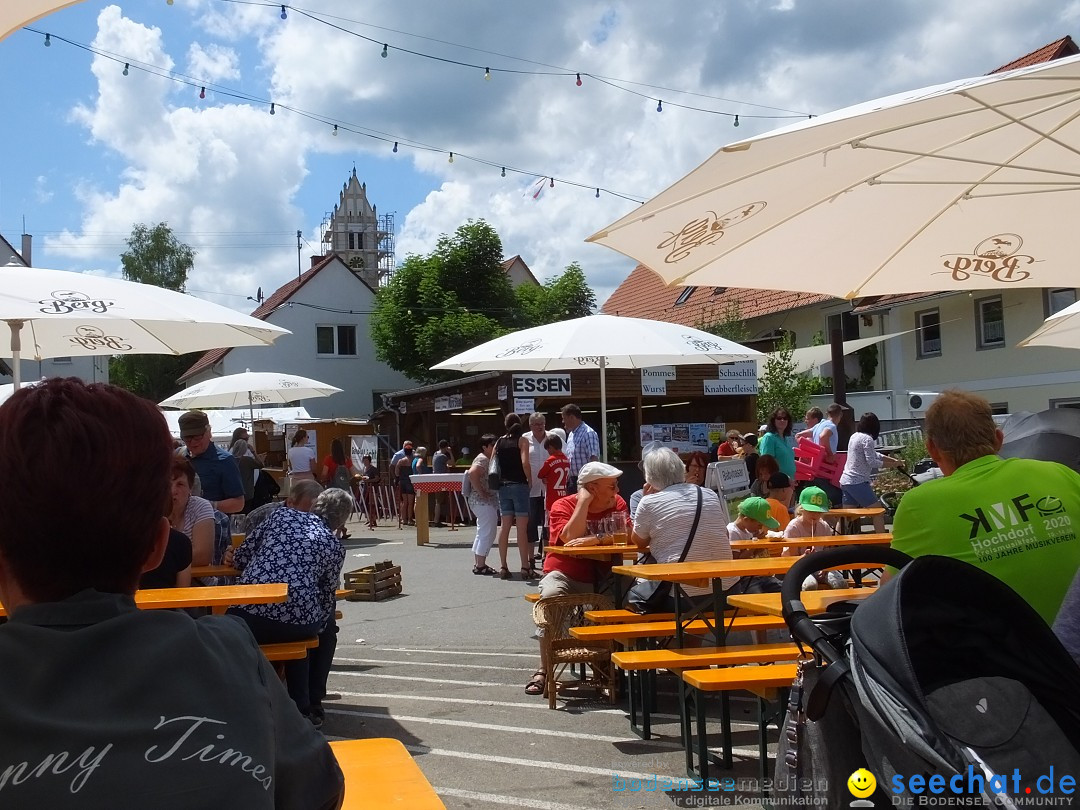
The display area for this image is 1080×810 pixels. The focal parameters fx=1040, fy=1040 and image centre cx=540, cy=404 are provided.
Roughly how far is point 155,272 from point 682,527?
56107mm

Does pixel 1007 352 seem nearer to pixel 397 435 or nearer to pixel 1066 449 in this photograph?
pixel 397 435

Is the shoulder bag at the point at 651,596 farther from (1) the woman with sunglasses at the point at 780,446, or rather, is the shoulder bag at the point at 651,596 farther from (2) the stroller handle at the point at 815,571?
(1) the woman with sunglasses at the point at 780,446

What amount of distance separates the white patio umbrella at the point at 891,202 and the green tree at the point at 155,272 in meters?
55.3

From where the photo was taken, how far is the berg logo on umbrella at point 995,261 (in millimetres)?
5844

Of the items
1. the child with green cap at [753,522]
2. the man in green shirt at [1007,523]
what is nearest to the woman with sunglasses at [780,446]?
the child with green cap at [753,522]

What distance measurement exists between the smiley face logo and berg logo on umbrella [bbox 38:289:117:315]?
5538 millimetres

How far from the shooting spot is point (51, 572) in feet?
5.00

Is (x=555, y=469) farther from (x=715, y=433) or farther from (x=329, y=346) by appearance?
(x=329, y=346)

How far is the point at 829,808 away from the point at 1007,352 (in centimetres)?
2612

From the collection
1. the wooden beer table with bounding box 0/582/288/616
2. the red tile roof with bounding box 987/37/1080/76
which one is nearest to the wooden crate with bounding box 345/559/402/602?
the wooden beer table with bounding box 0/582/288/616

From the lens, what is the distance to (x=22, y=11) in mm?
3545

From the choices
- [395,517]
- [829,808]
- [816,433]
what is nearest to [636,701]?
[829,808]

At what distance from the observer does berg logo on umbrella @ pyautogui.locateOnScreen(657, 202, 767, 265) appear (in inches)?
206

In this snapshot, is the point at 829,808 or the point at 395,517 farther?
the point at 395,517
